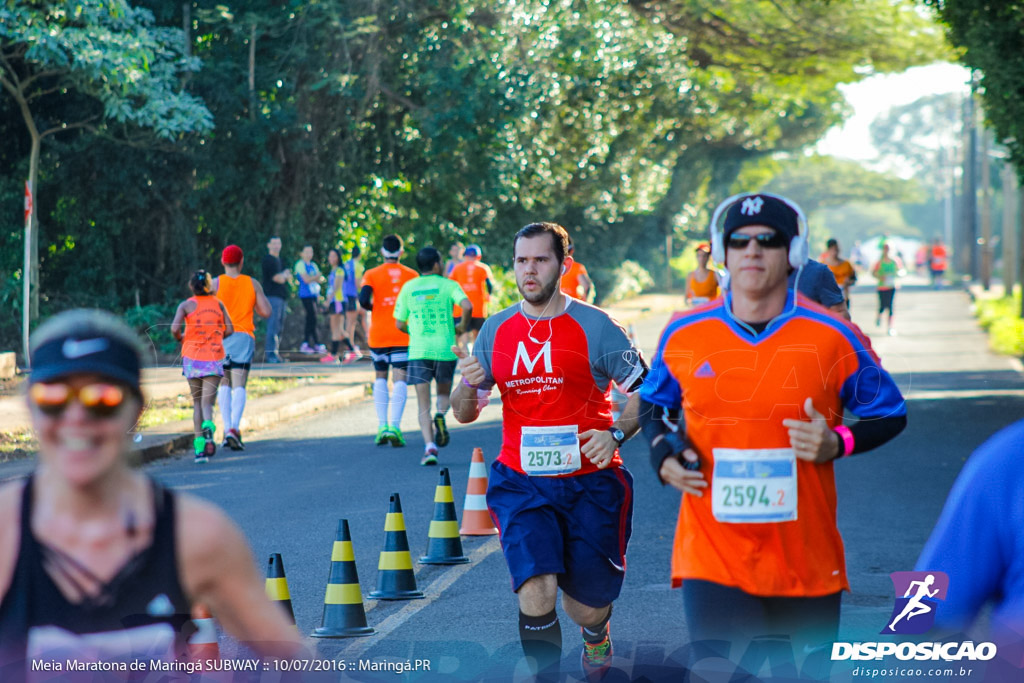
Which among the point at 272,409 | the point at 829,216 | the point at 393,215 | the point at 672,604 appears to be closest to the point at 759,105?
the point at 393,215

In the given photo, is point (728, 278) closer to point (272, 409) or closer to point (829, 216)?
point (272, 409)

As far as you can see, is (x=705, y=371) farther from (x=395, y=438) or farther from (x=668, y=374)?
(x=395, y=438)

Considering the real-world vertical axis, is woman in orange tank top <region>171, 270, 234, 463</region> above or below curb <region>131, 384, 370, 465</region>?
above

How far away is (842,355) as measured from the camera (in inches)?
149

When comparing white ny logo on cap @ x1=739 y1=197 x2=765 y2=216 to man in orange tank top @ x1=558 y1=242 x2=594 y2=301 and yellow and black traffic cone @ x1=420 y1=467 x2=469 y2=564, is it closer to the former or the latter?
yellow and black traffic cone @ x1=420 y1=467 x2=469 y2=564

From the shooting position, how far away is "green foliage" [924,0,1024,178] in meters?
15.3

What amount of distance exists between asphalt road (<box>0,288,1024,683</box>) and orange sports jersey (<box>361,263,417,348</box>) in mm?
1044

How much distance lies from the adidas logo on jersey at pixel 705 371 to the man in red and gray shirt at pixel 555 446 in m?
1.18

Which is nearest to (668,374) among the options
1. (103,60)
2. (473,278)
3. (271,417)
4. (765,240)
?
(765,240)

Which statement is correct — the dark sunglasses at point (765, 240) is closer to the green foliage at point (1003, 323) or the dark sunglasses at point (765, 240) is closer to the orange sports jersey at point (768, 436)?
the orange sports jersey at point (768, 436)

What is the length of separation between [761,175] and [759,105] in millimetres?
23681

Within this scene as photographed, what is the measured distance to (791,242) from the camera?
12.6ft

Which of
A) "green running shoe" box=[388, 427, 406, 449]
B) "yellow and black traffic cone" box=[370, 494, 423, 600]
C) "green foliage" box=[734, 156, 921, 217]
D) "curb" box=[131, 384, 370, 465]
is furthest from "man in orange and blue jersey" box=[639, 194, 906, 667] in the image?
"green foliage" box=[734, 156, 921, 217]

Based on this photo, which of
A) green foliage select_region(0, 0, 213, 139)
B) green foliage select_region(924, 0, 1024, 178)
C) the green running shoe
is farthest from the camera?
green foliage select_region(0, 0, 213, 139)
